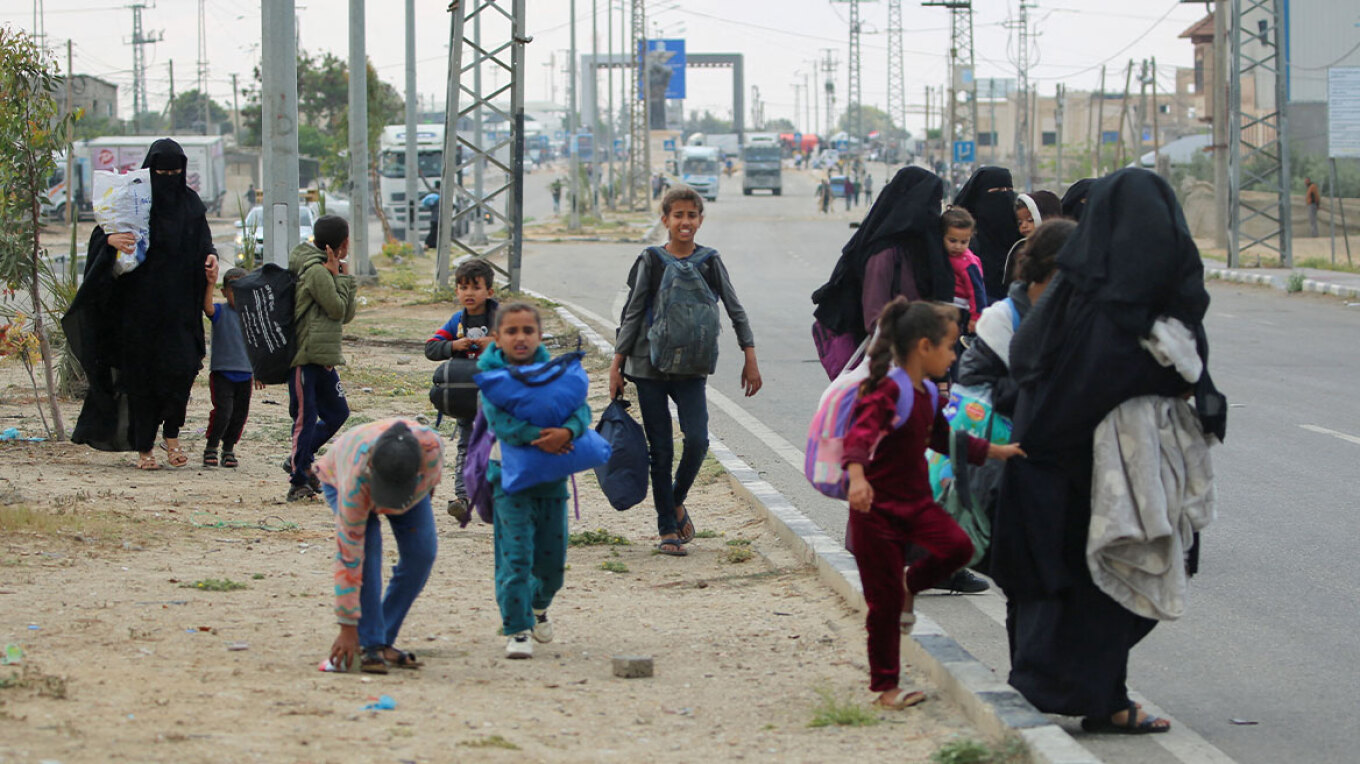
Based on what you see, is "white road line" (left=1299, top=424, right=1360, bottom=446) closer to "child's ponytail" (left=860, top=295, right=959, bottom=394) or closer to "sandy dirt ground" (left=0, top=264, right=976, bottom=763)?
"sandy dirt ground" (left=0, top=264, right=976, bottom=763)

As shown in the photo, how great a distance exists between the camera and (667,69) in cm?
12269

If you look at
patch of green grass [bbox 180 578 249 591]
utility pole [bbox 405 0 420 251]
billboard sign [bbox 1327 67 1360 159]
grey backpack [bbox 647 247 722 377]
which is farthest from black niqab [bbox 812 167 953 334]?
billboard sign [bbox 1327 67 1360 159]

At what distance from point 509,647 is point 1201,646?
258 cm

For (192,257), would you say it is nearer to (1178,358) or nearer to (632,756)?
(632,756)

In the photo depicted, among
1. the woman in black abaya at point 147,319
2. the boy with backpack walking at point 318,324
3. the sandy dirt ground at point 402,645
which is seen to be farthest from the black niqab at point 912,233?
the woman in black abaya at point 147,319

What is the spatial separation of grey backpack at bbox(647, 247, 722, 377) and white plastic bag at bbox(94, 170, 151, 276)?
3.79 meters

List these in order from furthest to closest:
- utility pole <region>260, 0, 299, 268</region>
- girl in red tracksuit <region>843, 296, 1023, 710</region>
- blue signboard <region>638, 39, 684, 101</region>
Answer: blue signboard <region>638, 39, 684, 101</region> → utility pole <region>260, 0, 299, 268</region> → girl in red tracksuit <region>843, 296, 1023, 710</region>

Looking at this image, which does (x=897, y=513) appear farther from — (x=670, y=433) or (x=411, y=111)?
(x=411, y=111)

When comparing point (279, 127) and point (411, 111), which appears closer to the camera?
point (279, 127)

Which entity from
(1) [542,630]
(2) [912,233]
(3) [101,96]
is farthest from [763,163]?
(1) [542,630]

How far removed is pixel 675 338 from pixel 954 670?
2.54 metres

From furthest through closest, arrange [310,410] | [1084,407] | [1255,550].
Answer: [310,410] → [1255,550] → [1084,407]

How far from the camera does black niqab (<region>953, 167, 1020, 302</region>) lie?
24.3ft

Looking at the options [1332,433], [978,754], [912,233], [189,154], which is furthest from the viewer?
[189,154]
